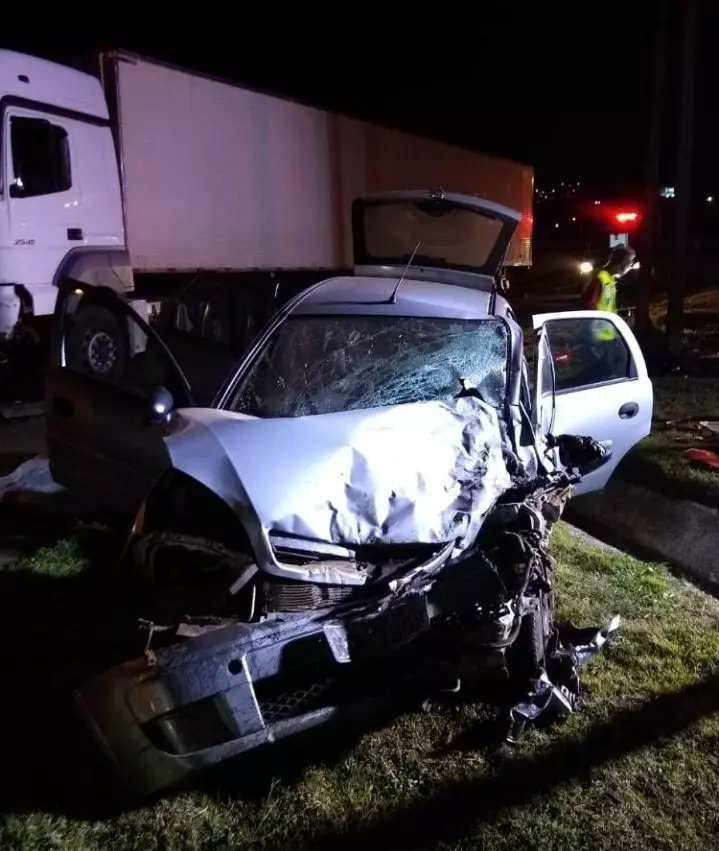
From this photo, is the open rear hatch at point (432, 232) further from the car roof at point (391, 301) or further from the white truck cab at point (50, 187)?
the white truck cab at point (50, 187)

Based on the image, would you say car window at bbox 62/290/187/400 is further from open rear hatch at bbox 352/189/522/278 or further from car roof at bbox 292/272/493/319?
open rear hatch at bbox 352/189/522/278

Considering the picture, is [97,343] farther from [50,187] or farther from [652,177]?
[652,177]

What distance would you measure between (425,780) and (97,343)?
4560 mm

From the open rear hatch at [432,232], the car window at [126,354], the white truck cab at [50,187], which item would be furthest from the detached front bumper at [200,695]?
the white truck cab at [50,187]

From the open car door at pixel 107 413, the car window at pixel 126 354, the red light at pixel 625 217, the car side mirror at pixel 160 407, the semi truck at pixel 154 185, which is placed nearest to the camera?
the car side mirror at pixel 160 407

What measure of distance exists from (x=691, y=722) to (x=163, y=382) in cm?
280

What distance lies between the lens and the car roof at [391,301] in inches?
156

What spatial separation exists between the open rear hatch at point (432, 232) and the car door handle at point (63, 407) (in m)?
1.86

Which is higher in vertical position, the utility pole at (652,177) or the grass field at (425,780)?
the utility pole at (652,177)

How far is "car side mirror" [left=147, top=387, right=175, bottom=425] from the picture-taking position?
3.50 meters

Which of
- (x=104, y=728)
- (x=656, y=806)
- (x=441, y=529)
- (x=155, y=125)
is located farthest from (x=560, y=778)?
(x=155, y=125)

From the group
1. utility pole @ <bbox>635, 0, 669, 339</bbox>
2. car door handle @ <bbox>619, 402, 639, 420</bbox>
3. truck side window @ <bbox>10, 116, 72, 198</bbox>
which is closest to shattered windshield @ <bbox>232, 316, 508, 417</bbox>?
car door handle @ <bbox>619, 402, 639, 420</bbox>

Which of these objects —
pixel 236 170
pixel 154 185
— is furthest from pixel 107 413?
pixel 236 170

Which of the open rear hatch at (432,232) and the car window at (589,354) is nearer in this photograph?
the open rear hatch at (432,232)
